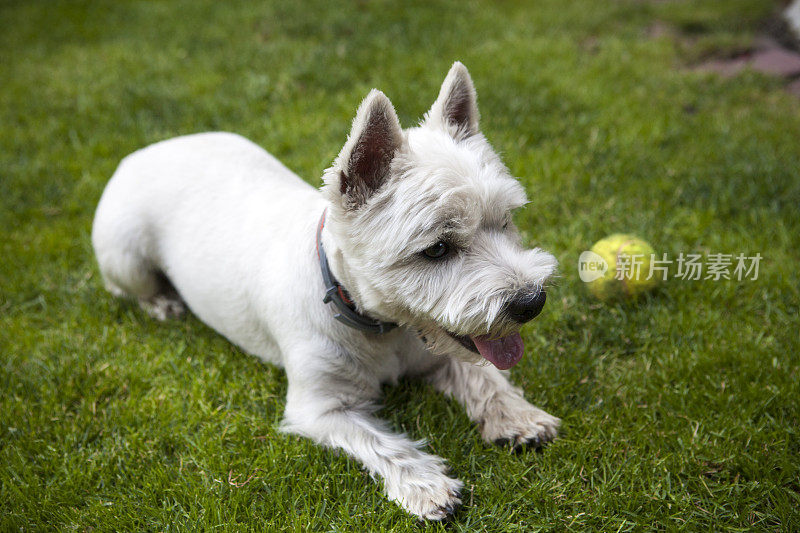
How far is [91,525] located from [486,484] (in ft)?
5.56

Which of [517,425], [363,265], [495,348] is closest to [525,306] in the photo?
[495,348]

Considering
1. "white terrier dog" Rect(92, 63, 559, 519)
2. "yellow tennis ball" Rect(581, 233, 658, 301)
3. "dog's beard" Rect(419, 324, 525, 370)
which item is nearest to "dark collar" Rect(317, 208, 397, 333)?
"white terrier dog" Rect(92, 63, 559, 519)

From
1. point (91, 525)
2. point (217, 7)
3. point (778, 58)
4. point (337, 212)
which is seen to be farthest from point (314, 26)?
point (91, 525)

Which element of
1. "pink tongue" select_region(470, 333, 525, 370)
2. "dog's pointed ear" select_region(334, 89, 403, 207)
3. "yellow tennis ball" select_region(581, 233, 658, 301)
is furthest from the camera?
"yellow tennis ball" select_region(581, 233, 658, 301)

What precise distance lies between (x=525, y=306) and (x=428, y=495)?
2.92ft

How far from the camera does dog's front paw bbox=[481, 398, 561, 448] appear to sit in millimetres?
2836

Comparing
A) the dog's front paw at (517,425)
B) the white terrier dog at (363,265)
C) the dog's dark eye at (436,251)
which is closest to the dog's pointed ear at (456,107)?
the white terrier dog at (363,265)

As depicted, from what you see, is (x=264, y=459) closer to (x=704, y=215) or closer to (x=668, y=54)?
(x=704, y=215)

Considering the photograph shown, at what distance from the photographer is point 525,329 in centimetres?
353

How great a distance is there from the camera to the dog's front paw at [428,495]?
2543 millimetres

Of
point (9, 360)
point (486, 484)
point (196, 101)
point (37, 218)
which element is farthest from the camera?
point (196, 101)

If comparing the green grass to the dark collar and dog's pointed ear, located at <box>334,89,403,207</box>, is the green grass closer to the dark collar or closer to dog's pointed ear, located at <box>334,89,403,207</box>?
the dark collar

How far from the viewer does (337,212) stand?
2.44m

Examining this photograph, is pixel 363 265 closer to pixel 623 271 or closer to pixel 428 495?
pixel 428 495
